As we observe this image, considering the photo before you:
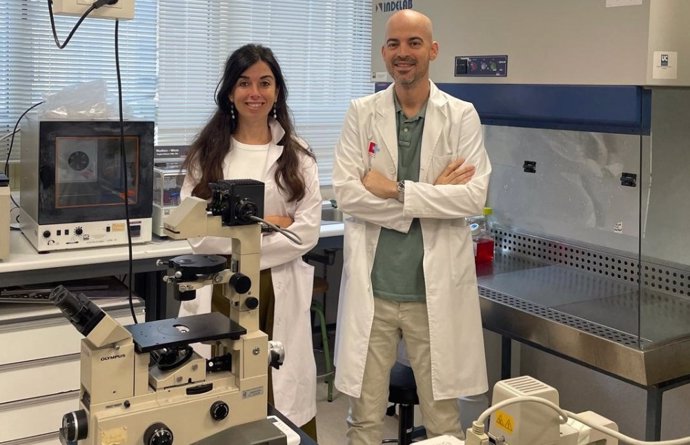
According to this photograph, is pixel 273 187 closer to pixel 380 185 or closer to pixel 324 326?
pixel 380 185

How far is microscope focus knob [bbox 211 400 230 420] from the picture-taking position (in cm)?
126

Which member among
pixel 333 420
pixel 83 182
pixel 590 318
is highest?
pixel 83 182

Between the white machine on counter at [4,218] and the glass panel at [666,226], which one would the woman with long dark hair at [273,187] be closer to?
the white machine on counter at [4,218]

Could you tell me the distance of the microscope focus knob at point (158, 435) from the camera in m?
1.18

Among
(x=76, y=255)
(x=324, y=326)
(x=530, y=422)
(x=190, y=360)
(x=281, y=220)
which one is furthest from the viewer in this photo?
(x=324, y=326)

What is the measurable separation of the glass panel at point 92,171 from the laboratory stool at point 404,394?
47.6 inches

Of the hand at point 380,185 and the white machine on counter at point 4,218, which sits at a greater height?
the hand at point 380,185

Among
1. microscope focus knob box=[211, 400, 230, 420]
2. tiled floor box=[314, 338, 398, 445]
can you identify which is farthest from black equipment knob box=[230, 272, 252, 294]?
tiled floor box=[314, 338, 398, 445]

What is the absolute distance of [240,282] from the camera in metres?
1.30

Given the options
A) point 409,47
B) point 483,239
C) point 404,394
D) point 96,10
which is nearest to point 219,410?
point 96,10

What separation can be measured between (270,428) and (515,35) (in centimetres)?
170

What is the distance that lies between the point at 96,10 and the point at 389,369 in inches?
55.8

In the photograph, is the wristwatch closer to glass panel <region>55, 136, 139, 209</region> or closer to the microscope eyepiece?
glass panel <region>55, 136, 139, 209</region>

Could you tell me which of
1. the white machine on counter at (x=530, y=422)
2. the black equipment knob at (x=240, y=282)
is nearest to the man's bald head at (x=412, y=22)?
the black equipment knob at (x=240, y=282)
